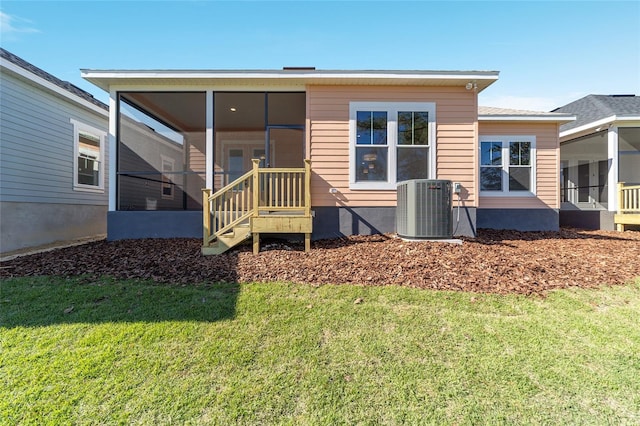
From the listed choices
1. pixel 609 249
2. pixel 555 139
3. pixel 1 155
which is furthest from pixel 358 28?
pixel 1 155

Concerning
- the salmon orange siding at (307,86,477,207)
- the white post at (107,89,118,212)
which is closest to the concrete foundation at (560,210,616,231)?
the salmon orange siding at (307,86,477,207)

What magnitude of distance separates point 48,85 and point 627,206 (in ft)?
54.4

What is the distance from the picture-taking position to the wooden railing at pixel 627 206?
8.22 m

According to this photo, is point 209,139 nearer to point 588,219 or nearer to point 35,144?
point 35,144

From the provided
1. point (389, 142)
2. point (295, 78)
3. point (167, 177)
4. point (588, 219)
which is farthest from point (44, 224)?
point (588, 219)

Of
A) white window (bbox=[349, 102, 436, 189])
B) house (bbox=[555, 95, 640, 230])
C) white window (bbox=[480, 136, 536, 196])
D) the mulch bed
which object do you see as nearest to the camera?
the mulch bed

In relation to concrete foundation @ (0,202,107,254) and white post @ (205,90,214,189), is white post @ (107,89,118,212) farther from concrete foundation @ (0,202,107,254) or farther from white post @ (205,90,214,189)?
concrete foundation @ (0,202,107,254)

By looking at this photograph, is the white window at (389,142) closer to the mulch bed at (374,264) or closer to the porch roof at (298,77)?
the porch roof at (298,77)

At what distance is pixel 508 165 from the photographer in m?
8.23

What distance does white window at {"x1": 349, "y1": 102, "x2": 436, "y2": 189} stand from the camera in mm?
6414

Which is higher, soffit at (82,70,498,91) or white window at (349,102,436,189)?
soffit at (82,70,498,91)

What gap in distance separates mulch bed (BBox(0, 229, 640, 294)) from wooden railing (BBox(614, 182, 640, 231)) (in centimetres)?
373

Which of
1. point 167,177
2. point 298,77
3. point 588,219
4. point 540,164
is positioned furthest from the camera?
point 167,177

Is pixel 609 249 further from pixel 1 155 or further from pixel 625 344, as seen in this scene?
pixel 1 155
